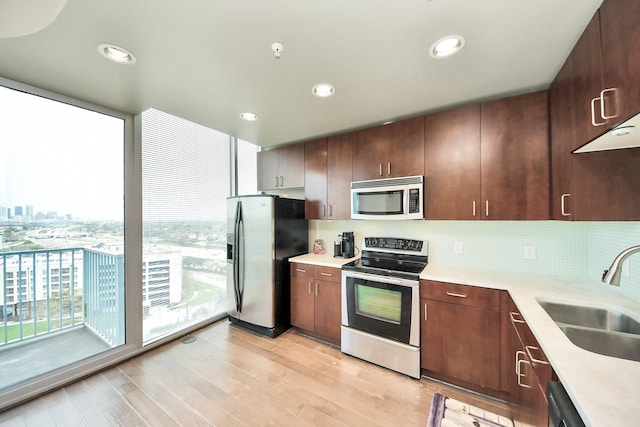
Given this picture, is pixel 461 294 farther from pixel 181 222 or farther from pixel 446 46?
pixel 181 222

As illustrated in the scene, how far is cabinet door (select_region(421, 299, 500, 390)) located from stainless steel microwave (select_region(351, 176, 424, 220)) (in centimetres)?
82

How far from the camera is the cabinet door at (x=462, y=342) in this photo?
1717 mm

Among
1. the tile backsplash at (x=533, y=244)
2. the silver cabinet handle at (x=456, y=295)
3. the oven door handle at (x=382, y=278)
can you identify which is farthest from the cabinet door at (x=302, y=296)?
the silver cabinet handle at (x=456, y=295)

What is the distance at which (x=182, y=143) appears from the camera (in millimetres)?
2807

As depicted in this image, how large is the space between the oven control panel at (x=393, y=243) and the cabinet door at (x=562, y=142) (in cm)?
109

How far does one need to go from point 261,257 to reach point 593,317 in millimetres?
2697

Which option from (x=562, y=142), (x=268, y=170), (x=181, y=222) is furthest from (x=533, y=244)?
(x=181, y=222)

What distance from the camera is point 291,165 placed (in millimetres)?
3086

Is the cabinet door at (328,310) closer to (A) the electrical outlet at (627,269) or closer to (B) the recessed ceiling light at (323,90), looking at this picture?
(B) the recessed ceiling light at (323,90)

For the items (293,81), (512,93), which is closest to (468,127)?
(512,93)

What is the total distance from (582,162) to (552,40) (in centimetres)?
72

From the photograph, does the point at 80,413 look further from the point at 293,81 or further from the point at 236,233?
the point at 293,81

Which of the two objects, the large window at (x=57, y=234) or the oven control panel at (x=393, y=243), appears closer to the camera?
A: the large window at (x=57, y=234)

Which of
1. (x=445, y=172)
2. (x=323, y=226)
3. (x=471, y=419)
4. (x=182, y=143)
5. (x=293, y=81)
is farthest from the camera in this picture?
(x=323, y=226)
